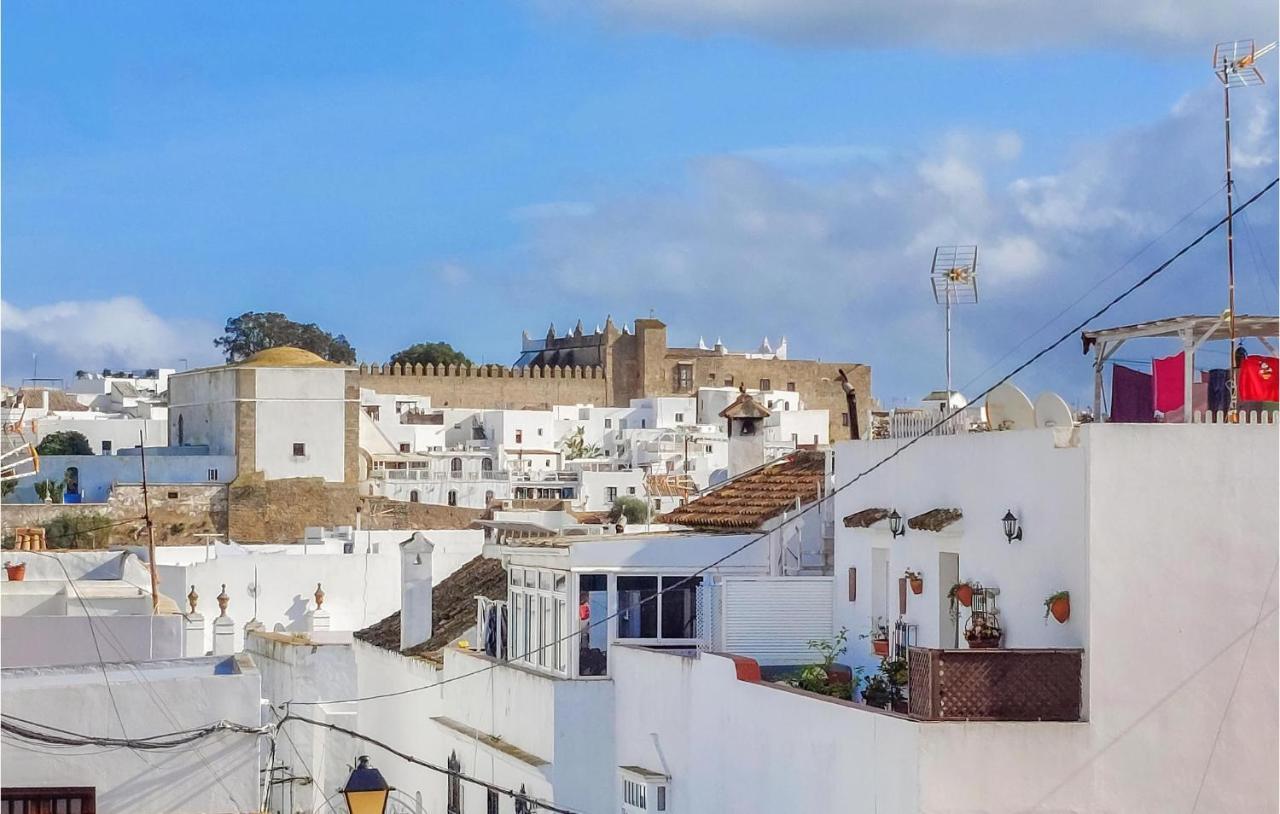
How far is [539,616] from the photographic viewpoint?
1460cm

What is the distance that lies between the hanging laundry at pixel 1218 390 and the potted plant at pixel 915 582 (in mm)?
2047

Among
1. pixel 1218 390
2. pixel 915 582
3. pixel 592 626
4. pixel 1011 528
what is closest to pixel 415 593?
pixel 592 626

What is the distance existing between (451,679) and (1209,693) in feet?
25.4

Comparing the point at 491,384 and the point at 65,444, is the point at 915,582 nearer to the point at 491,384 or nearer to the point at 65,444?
the point at 65,444

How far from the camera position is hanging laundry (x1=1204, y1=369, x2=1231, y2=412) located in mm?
10867

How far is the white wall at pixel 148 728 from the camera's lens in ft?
31.6

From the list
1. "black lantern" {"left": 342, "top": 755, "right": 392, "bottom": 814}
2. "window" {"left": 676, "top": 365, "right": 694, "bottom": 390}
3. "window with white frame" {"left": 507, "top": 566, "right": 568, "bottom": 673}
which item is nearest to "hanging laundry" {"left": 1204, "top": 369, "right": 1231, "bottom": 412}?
"window with white frame" {"left": 507, "top": 566, "right": 568, "bottom": 673}

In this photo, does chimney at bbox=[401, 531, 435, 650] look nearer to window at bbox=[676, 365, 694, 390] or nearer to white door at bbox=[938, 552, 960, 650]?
white door at bbox=[938, 552, 960, 650]

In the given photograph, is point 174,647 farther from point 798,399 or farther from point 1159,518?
point 798,399

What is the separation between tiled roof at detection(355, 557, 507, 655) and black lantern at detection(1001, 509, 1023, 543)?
6.45m

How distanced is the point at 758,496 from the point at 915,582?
351 cm

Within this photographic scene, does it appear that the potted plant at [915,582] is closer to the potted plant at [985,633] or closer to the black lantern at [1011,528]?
the potted plant at [985,633]

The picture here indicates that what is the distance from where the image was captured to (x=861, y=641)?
1309cm

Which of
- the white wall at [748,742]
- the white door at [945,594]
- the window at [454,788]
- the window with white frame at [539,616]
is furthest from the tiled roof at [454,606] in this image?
the white door at [945,594]
